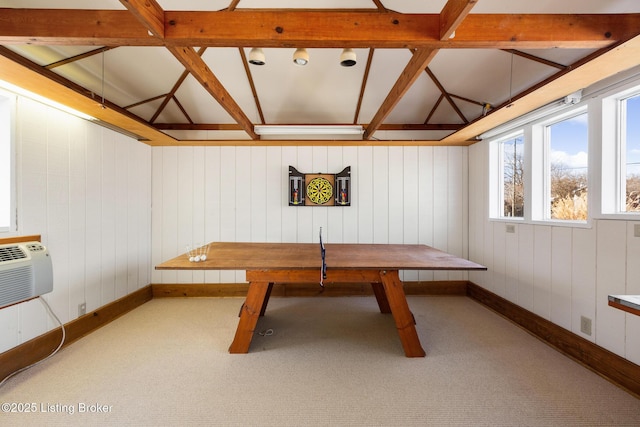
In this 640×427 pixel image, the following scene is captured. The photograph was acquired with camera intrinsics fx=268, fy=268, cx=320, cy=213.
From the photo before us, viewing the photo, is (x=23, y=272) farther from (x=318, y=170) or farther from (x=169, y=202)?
(x=318, y=170)

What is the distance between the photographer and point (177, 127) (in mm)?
4270

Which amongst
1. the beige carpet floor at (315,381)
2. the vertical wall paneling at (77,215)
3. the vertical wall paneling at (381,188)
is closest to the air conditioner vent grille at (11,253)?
the vertical wall paneling at (77,215)

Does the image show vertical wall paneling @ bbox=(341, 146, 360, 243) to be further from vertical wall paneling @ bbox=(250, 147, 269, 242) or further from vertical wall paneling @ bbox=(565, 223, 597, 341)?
vertical wall paneling @ bbox=(565, 223, 597, 341)

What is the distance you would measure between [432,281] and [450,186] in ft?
5.16

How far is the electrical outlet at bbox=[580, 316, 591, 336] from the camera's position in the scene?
2.45 m

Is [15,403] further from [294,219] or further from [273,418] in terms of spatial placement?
[294,219]

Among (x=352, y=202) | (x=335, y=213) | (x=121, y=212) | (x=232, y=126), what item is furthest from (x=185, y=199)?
(x=352, y=202)

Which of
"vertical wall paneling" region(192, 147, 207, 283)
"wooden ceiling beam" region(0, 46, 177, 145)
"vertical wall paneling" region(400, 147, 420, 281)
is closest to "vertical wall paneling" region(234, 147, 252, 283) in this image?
"vertical wall paneling" region(192, 147, 207, 283)

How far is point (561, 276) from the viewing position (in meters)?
2.74

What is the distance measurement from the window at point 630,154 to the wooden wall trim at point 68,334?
537cm

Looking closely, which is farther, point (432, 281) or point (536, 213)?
point (432, 281)

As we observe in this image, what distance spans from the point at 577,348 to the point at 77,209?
208 inches

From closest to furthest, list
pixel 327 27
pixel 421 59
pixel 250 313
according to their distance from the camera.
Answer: pixel 327 27
pixel 421 59
pixel 250 313

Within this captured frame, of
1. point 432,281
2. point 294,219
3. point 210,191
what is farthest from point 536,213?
point 210,191
